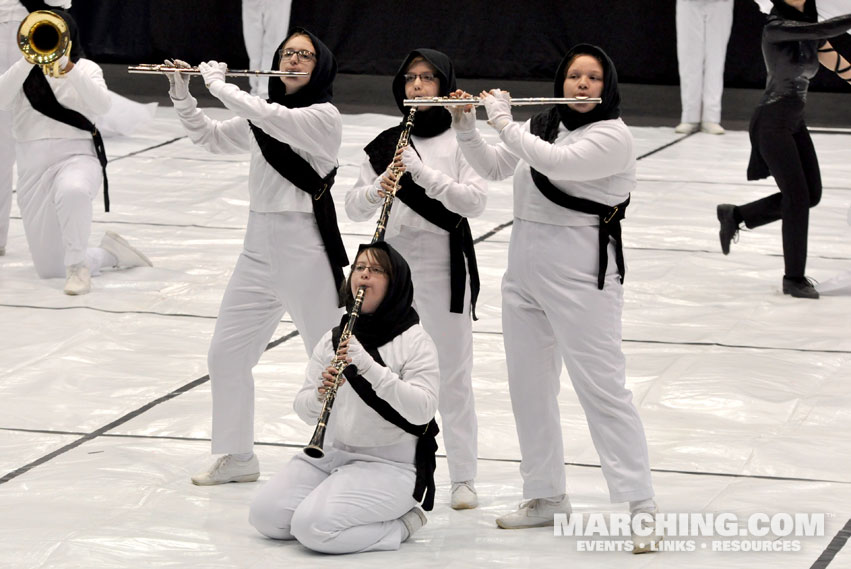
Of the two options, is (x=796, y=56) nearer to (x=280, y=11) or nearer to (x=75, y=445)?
(x=75, y=445)

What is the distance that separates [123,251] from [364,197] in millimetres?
3590

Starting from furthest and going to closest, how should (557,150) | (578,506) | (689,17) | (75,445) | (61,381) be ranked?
(689,17), (61,381), (75,445), (578,506), (557,150)

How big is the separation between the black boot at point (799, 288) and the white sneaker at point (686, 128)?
195 inches

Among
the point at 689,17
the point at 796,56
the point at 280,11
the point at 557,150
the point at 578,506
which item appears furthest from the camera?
the point at 280,11

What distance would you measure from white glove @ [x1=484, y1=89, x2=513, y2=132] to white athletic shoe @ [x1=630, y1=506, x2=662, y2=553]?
1.21 m

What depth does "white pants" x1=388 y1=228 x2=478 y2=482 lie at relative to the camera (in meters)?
4.78

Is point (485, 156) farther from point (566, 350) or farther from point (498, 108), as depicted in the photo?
point (566, 350)

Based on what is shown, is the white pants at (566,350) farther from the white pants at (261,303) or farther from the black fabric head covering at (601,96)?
the white pants at (261,303)

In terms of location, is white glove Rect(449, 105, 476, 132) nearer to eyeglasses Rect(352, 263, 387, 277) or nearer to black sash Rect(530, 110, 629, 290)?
black sash Rect(530, 110, 629, 290)

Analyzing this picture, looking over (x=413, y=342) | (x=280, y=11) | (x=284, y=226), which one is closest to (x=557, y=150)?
(x=413, y=342)

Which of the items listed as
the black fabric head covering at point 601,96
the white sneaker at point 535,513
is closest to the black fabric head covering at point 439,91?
the black fabric head covering at point 601,96

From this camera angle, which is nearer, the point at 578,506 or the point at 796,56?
the point at 578,506

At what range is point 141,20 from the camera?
49.2ft

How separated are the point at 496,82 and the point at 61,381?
901 cm
